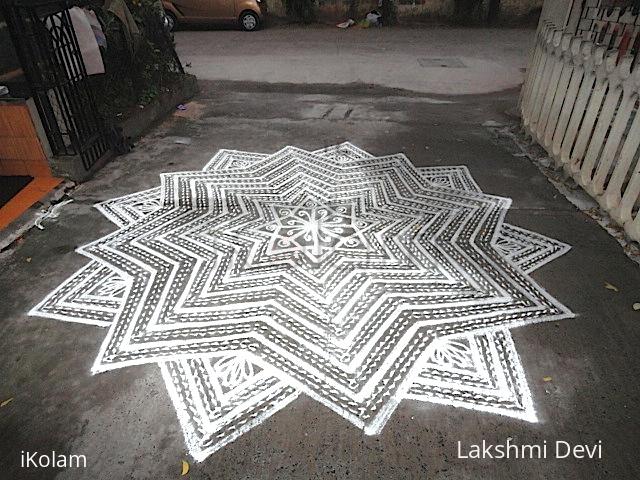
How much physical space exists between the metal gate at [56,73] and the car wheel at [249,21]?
9253mm

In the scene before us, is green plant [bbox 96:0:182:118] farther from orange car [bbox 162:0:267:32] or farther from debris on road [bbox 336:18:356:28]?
debris on road [bbox 336:18:356:28]

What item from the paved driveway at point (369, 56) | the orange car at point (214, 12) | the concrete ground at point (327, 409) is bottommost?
the concrete ground at point (327, 409)

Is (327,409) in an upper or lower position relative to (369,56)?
lower

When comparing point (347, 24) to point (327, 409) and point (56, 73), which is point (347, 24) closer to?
point (56, 73)

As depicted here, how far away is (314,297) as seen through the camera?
8.49ft

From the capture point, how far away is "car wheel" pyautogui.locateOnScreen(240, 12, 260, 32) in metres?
12.2

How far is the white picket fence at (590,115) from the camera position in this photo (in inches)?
114

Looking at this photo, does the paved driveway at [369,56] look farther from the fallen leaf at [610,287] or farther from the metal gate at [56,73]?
the fallen leaf at [610,287]

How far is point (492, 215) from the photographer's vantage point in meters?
3.42

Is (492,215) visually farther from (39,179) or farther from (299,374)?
(39,179)

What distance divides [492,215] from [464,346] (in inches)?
61.8

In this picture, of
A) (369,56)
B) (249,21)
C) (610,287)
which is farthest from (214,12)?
(610,287)

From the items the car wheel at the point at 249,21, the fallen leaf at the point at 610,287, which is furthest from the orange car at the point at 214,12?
the fallen leaf at the point at 610,287

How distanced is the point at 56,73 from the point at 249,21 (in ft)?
33.0
